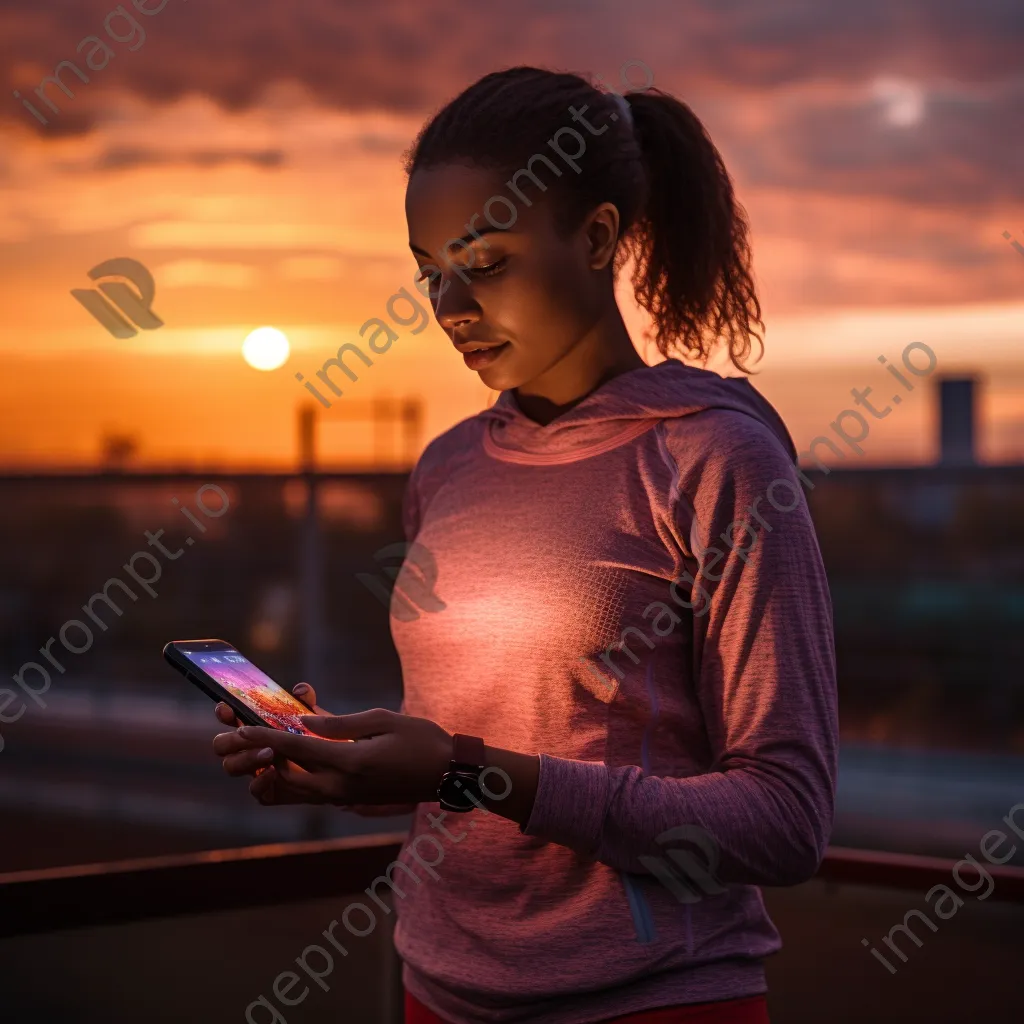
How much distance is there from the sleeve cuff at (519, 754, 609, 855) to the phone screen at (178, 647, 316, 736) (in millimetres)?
198

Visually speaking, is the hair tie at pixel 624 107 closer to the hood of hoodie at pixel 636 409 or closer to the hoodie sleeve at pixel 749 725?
the hood of hoodie at pixel 636 409

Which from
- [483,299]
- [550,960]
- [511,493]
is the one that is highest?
[483,299]

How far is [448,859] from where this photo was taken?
1106mm

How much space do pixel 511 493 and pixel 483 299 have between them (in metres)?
0.19

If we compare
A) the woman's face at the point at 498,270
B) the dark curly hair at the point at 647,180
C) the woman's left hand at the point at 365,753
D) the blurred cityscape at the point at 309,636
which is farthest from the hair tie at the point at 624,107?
the blurred cityscape at the point at 309,636

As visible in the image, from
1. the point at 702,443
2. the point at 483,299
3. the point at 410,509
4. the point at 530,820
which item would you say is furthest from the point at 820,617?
the point at 410,509

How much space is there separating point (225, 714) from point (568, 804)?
1.08 ft

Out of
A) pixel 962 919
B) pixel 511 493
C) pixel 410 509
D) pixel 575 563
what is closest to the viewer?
pixel 575 563

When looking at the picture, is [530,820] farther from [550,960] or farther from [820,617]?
[820,617]

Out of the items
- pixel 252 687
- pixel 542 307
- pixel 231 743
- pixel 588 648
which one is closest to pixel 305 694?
pixel 252 687

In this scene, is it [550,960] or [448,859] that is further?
[448,859]

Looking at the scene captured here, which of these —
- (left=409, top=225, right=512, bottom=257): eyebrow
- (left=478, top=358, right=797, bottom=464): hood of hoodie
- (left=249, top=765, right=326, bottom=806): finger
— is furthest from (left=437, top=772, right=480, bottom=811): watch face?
(left=409, top=225, right=512, bottom=257): eyebrow

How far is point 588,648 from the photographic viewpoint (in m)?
1.02

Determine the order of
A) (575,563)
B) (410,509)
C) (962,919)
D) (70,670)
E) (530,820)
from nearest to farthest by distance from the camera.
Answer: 1. (530,820)
2. (575,563)
3. (410,509)
4. (962,919)
5. (70,670)
